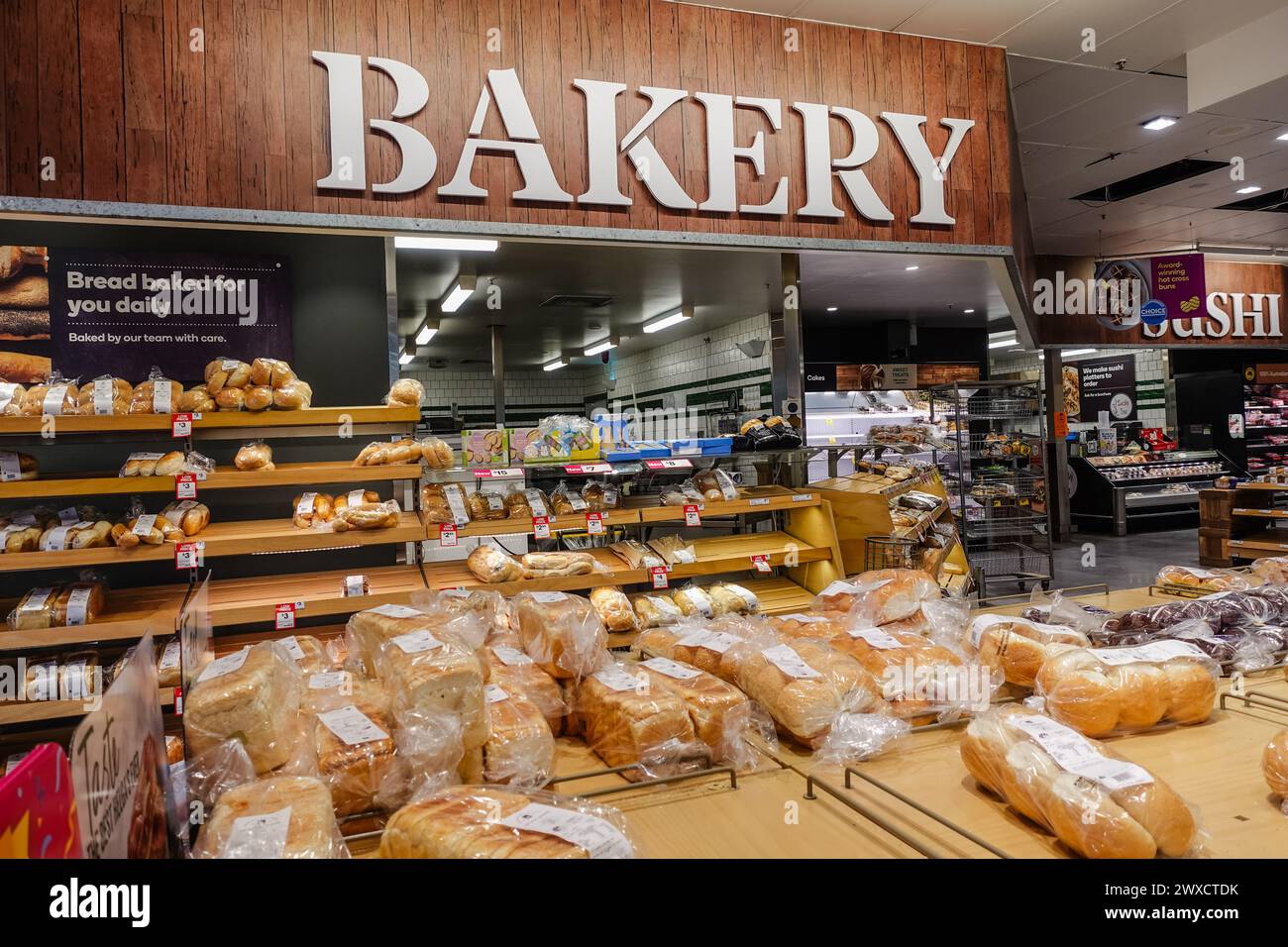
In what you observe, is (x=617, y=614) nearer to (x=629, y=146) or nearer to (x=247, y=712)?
(x=247, y=712)

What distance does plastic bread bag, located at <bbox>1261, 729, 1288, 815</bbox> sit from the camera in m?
1.18

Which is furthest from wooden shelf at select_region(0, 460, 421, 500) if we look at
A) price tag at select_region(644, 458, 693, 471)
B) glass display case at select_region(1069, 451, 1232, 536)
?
glass display case at select_region(1069, 451, 1232, 536)

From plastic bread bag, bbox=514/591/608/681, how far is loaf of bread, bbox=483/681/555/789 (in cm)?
28

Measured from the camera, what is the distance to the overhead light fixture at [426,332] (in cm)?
854

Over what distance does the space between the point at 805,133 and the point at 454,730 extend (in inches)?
158

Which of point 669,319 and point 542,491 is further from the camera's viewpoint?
point 669,319

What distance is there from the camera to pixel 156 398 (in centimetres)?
311

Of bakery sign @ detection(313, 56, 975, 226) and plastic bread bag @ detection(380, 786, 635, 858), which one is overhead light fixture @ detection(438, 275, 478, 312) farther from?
plastic bread bag @ detection(380, 786, 635, 858)

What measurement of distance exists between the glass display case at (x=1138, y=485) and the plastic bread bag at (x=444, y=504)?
35.2ft

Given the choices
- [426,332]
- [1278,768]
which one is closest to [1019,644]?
[1278,768]

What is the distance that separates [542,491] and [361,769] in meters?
2.62

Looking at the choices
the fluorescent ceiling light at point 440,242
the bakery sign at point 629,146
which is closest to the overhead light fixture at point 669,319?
the bakery sign at point 629,146

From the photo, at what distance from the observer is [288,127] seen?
346cm

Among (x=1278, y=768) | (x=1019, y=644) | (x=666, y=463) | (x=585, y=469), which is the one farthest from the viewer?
(x=666, y=463)
